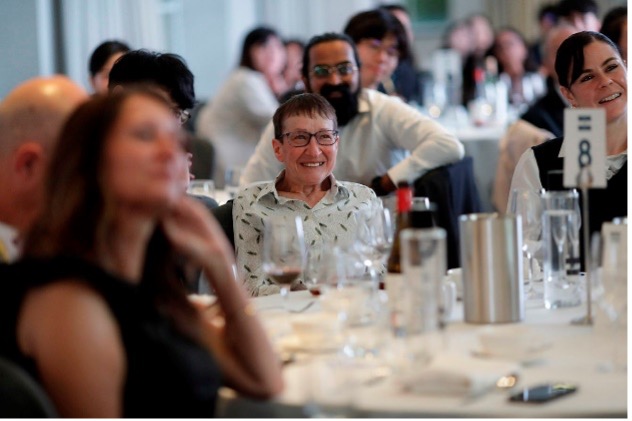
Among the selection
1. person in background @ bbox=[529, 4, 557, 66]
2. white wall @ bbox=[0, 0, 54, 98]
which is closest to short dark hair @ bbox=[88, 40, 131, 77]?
white wall @ bbox=[0, 0, 54, 98]

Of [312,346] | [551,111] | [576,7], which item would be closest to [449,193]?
[551,111]

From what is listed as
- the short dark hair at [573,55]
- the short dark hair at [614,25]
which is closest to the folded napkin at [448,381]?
the short dark hair at [573,55]

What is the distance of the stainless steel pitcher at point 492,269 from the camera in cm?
283

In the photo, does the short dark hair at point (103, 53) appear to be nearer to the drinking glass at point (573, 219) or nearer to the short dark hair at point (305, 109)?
the short dark hair at point (305, 109)

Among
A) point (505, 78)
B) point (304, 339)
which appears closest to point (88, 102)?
point (304, 339)

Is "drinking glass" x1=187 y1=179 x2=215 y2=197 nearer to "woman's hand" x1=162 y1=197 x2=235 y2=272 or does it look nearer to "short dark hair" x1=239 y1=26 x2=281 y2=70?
"woman's hand" x1=162 y1=197 x2=235 y2=272

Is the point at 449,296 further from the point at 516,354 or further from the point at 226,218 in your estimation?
the point at 226,218

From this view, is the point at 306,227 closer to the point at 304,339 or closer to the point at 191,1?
the point at 304,339

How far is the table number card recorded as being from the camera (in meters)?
2.85

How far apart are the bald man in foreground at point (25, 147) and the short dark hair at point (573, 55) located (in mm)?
2086

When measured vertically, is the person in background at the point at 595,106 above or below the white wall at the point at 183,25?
below

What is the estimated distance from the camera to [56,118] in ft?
8.34

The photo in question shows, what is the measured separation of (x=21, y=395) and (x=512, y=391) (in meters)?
0.88

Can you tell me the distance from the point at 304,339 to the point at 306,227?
1.31 metres
